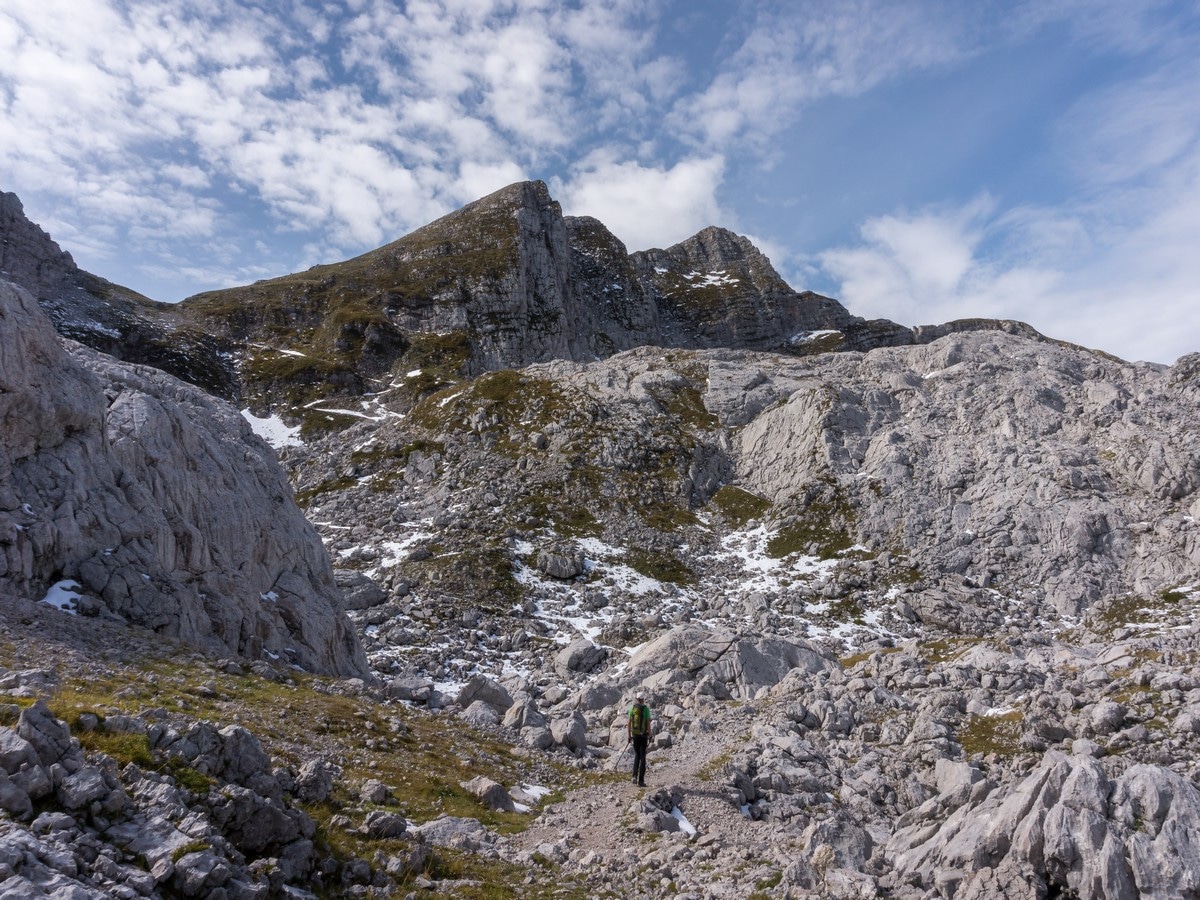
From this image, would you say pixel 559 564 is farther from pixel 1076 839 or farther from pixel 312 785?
pixel 1076 839

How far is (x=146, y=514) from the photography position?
25859 mm

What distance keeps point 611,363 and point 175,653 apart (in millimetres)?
99360

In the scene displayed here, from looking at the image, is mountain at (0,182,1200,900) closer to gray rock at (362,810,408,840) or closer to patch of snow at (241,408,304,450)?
gray rock at (362,810,408,840)

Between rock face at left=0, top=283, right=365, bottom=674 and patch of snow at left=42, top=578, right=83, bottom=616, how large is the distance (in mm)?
192

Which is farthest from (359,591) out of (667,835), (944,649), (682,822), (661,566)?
(667,835)

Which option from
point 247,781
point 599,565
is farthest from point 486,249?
point 247,781

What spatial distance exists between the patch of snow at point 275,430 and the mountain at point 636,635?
1432 cm

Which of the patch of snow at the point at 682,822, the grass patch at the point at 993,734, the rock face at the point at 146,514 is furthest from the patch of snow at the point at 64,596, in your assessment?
the grass patch at the point at 993,734

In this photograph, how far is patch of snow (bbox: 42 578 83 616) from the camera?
21000 millimetres

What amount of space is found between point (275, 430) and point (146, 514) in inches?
3895

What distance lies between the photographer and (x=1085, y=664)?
26.9m

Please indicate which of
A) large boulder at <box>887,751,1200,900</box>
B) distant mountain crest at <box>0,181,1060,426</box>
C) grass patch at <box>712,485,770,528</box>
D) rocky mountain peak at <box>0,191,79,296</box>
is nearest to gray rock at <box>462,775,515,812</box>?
large boulder at <box>887,751,1200,900</box>

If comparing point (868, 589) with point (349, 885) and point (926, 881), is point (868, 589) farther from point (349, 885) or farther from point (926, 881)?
point (349, 885)

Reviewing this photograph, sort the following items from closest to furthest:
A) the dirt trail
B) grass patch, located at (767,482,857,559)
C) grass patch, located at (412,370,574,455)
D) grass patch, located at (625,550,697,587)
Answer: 1. the dirt trail
2. grass patch, located at (625,550,697,587)
3. grass patch, located at (767,482,857,559)
4. grass patch, located at (412,370,574,455)
